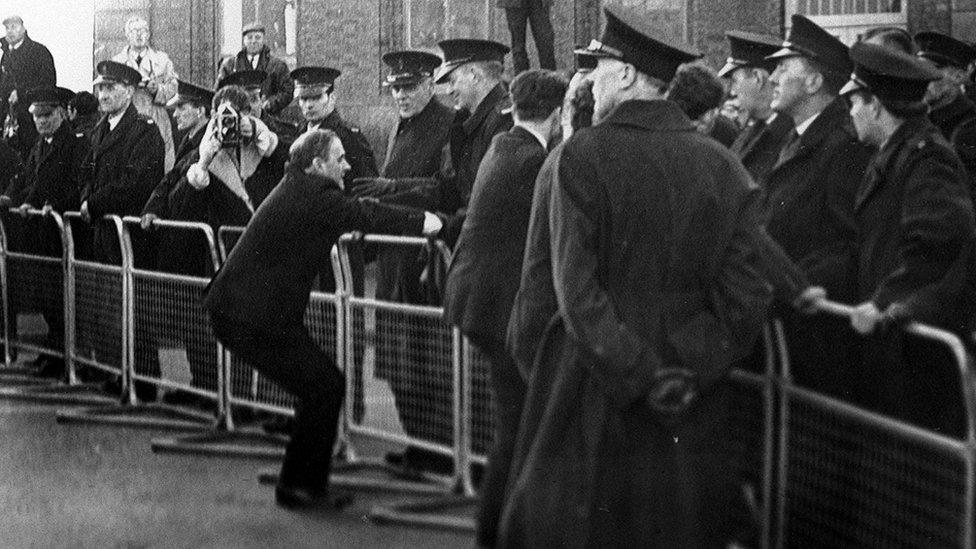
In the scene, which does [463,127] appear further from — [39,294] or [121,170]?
[39,294]

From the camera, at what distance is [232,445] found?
10781 mm

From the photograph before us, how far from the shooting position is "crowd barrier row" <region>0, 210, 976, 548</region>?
582 cm

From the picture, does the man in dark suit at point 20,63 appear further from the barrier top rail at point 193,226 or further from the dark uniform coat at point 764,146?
the dark uniform coat at point 764,146

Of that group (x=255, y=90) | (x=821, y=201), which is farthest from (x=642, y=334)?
(x=255, y=90)

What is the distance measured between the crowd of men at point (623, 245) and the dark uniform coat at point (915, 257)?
0.01 metres

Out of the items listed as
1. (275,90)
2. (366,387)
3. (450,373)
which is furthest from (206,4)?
(450,373)

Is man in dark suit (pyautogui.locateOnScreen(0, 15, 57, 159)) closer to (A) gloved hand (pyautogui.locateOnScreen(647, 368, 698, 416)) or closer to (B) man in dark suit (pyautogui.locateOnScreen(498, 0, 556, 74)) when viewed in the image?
(B) man in dark suit (pyautogui.locateOnScreen(498, 0, 556, 74))

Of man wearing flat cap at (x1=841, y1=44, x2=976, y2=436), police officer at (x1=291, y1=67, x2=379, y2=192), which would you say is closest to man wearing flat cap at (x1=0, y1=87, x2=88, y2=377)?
police officer at (x1=291, y1=67, x2=379, y2=192)

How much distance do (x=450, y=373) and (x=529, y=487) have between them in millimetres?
3645

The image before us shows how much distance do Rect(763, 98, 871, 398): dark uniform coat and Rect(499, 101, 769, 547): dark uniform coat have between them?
1475 millimetres

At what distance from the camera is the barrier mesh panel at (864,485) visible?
18.1 ft

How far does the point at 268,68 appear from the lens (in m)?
18.7

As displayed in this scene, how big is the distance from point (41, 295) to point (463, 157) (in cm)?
544

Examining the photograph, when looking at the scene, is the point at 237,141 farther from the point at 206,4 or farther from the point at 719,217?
the point at 206,4
